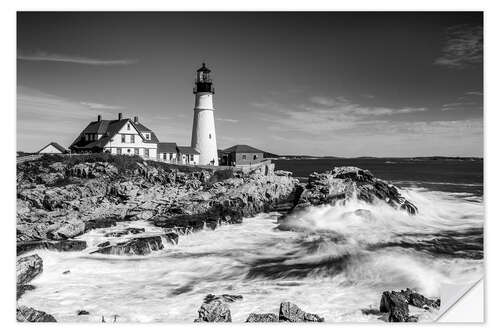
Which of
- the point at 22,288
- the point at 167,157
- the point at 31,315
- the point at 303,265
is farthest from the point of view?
the point at 167,157

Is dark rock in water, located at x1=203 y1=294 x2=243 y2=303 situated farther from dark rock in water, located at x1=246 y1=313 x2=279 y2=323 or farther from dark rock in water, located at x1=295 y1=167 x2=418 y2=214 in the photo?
dark rock in water, located at x1=295 y1=167 x2=418 y2=214

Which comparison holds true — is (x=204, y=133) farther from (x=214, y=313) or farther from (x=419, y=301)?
(x=419, y=301)

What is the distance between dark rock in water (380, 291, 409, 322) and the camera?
4.21m

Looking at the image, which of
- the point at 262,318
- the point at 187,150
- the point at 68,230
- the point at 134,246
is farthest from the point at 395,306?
the point at 187,150

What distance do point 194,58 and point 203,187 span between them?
678 cm

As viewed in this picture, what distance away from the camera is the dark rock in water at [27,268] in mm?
4934

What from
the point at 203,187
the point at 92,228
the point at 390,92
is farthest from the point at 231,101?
the point at 203,187

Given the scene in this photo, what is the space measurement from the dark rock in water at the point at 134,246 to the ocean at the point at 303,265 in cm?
17

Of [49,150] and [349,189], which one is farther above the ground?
[49,150]

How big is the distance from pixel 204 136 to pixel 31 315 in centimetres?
847

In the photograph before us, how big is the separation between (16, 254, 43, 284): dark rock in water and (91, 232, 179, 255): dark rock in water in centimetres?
111

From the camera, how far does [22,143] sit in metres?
5.15

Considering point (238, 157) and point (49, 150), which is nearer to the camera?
point (49, 150)

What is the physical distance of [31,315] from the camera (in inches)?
173
